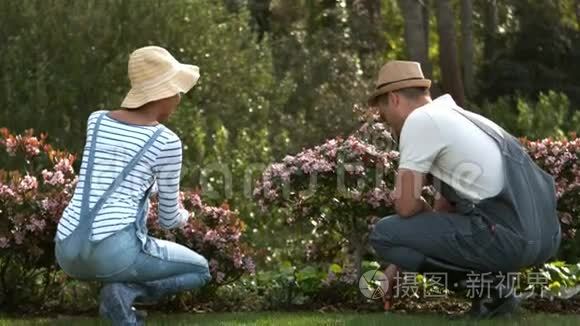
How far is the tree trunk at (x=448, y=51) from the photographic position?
845 inches

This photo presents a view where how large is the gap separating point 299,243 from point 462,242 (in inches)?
261

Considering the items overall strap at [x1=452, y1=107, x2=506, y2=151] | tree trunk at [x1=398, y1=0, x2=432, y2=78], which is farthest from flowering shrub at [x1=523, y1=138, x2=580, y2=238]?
tree trunk at [x1=398, y1=0, x2=432, y2=78]

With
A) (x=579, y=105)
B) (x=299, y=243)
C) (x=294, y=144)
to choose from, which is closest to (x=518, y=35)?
(x=579, y=105)

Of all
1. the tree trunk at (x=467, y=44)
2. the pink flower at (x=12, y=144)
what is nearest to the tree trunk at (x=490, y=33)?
the tree trunk at (x=467, y=44)

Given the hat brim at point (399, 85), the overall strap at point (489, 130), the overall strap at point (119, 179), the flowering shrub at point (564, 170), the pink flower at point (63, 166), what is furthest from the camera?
the flowering shrub at point (564, 170)

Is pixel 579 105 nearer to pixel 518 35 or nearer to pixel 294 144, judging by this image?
pixel 518 35

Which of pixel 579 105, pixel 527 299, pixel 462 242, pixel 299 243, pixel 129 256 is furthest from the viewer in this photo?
pixel 579 105

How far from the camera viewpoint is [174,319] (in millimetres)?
7613

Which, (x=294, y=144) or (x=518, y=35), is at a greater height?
(x=518, y=35)

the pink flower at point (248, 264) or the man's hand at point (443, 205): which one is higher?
Answer: the man's hand at point (443, 205)

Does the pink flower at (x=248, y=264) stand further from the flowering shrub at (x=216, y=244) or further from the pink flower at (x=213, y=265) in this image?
the pink flower at (x=213, y=265)

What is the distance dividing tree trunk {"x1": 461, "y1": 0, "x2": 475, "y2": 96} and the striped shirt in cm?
1875

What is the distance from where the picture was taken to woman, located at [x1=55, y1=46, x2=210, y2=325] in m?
6.31

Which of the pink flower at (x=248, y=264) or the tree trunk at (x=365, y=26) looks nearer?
the pink flower at (x=248, y=264)
